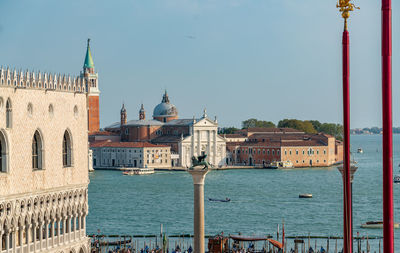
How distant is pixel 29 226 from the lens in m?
12.5

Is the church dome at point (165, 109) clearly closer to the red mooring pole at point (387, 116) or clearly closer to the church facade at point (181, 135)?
the church facade at point (181, 135)

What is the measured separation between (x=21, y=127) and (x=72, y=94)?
1.96 meters

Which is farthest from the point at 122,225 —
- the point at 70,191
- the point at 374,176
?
the point at 374,176

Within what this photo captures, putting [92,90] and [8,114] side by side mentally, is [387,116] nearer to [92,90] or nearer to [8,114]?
[8,114]

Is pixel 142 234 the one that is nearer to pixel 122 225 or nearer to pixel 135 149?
pixel 122 225

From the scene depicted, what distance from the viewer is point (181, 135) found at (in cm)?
6550

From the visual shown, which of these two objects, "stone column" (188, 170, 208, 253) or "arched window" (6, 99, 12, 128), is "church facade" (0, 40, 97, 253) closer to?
"arched window" (6, 99, 12, 128)

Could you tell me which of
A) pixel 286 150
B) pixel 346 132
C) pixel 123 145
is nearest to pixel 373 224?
pixel 346 132

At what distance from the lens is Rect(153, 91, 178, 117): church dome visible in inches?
2862

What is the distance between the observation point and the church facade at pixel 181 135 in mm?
64500

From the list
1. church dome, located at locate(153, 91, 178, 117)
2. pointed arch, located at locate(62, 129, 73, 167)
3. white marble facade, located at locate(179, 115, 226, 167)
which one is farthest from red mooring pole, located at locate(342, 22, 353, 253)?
church dome, located at locate(153, 91, 178, 117)

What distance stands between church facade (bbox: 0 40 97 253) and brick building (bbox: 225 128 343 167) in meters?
50.6

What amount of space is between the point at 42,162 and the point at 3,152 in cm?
107

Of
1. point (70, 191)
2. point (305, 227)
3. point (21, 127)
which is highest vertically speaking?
point (21, 127)
